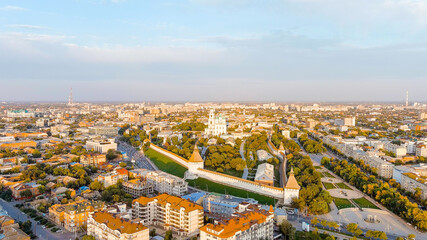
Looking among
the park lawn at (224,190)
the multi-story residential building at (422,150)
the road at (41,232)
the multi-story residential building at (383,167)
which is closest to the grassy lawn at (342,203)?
the park lawn at (224,190)

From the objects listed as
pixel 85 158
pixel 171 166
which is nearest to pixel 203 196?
pixel 171 166

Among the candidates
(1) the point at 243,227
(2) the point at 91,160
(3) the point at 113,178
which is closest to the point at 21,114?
(2) the point at 91,160

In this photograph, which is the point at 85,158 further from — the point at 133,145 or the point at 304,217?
the point at 304,217

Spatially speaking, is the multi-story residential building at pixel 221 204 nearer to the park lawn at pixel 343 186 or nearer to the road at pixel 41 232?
the road at pixel 41 232

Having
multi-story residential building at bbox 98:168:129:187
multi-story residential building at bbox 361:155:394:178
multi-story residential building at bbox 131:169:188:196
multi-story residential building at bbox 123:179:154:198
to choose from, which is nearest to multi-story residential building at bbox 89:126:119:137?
multi-story residential building at bbox 98:168:129:187

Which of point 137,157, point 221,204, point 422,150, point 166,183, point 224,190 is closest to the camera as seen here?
point 221,204

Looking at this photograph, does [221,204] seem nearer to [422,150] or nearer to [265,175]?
[265,175]
